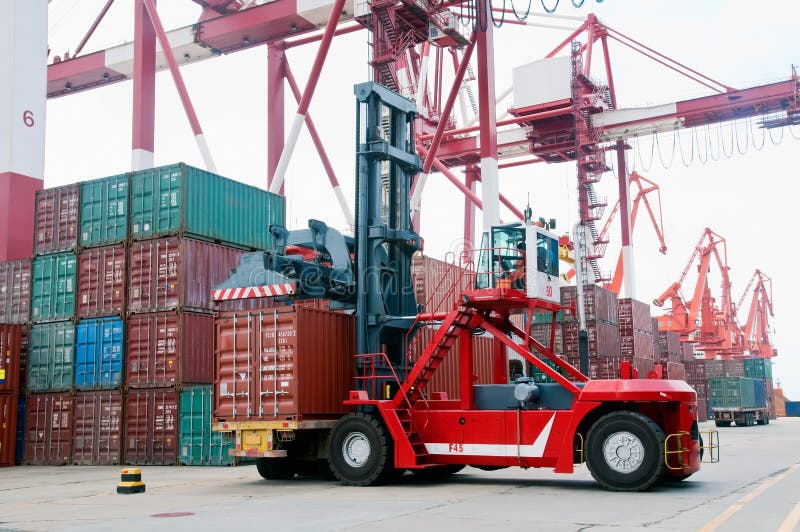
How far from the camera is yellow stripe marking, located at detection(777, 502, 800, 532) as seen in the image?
8938mm

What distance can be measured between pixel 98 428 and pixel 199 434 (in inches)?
134

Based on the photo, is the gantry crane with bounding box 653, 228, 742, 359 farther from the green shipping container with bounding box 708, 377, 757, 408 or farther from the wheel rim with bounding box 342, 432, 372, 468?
the wheel rim with bounding box 342, 432, 372, 468

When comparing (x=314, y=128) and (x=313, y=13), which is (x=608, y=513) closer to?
(x=313, y=13)

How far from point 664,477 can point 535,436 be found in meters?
2.11

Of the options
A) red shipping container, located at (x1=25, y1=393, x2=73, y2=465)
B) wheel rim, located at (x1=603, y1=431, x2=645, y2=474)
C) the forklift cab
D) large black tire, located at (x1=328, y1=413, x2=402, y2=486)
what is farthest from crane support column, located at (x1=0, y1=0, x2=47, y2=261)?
wheel rim, located at (x1=603, y1=431, x2=645, y2=474)

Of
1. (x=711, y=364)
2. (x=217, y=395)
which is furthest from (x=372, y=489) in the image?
(x=711, y=364)

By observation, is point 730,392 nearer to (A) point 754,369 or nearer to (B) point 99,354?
(A) point 754,369

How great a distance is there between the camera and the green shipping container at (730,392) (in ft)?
152

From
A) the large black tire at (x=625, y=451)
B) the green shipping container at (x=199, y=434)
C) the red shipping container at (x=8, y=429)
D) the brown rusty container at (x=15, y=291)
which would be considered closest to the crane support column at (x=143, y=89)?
the brown rusty container at (x=15, y=291)

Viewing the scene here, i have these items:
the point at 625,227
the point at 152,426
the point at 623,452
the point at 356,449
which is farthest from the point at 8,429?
the point at 625,227

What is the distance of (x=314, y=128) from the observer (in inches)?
1672

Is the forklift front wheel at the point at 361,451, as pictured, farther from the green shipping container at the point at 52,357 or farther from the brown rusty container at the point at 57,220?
the brown rusty container at the point at 57,220

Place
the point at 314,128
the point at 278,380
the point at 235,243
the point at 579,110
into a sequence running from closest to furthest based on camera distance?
the point at 278,380
the point at 235,243
the point at 314,128
the point at 579,110

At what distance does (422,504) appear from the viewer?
11.6 m
